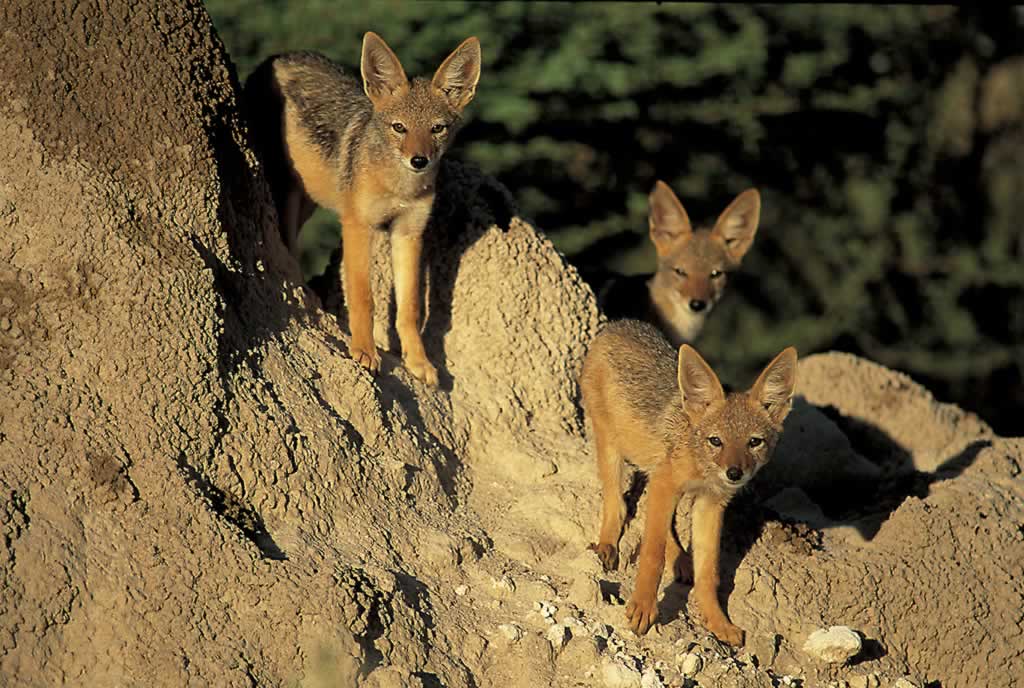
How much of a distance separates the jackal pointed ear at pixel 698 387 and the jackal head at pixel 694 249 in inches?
120

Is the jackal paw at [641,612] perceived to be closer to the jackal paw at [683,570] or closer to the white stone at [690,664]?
the white stone at [690,664]

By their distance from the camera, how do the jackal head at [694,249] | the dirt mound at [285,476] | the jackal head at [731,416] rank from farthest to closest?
1. the jackal head at [694,249]
2. the jackal head at [731,416]
3. the dirt mound at [285,476]

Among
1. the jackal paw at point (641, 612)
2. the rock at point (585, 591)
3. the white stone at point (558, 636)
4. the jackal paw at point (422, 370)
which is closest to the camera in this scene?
the white stone at point (558, 636)

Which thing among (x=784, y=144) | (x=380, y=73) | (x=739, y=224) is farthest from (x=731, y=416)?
(x=784, y=144)

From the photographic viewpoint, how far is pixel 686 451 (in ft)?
21.6

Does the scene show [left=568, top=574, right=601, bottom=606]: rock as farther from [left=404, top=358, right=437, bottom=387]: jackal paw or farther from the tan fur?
the tan fur

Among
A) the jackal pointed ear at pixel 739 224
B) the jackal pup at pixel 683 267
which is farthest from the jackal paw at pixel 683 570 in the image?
the jackal pointed ear at pixel 739 224

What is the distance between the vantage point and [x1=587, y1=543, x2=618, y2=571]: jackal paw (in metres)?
6.63

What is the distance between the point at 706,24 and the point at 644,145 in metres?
1.69

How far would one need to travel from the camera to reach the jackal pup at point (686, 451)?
21.2 ft

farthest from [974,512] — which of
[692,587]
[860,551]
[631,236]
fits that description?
[631,236]

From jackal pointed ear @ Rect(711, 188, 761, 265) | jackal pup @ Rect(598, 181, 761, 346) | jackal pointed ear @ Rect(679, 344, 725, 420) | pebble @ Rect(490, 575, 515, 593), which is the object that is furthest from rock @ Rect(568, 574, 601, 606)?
jackal pointed ear @ Rect(711, 188, 761, 265)

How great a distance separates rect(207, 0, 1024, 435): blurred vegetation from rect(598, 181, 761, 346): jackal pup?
314 cm

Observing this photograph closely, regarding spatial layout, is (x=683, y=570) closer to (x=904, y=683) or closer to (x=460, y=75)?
(x=904, y=683)
